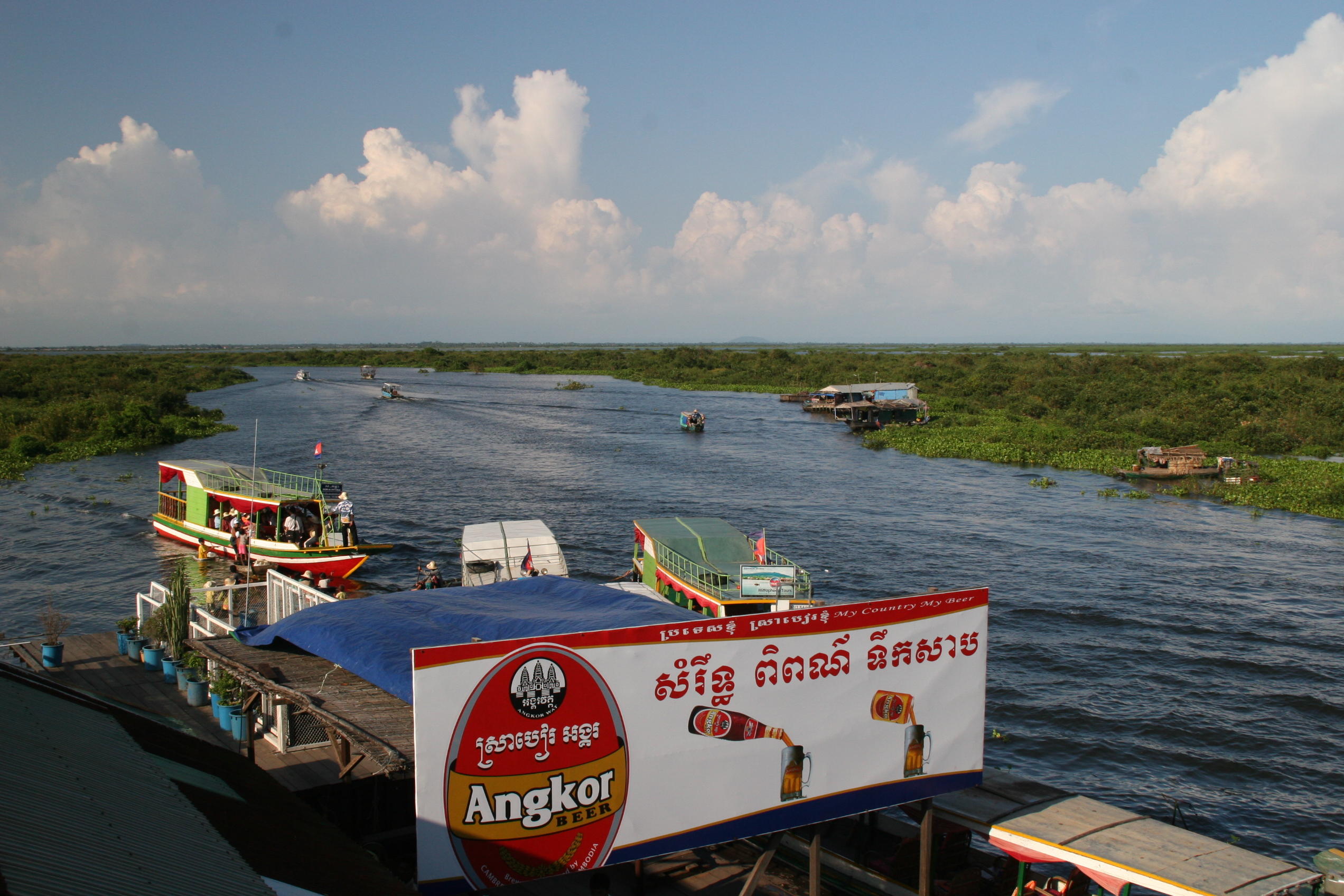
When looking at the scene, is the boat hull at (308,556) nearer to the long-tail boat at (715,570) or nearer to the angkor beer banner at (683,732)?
the long-tail boat at (715,570)

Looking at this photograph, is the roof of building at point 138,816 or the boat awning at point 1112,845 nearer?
the roof of building at point 138,816

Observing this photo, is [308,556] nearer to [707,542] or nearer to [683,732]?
[707,542]

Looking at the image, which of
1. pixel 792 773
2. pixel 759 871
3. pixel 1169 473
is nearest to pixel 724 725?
pixel 792 773

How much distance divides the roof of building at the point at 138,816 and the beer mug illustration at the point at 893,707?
5.34 meters

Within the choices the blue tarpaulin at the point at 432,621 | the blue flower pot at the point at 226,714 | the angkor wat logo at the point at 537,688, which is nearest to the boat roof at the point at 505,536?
the blue tarpaulin at the point at 432,621

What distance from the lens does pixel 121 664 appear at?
1733 cm

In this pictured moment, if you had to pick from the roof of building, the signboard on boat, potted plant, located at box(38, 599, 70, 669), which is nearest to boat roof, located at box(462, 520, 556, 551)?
the signboard on boat

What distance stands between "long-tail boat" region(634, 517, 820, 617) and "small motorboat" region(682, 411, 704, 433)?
50460 millimetres

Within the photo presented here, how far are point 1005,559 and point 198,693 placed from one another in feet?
104

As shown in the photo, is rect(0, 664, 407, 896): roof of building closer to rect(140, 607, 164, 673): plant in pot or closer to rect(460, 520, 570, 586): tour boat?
rect(140, 607, 164, 673): plant in pot

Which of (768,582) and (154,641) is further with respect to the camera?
(768,582)

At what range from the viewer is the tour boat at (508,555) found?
27.8m

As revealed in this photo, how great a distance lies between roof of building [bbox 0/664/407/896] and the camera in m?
5.88

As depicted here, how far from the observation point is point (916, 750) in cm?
1027
